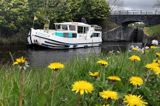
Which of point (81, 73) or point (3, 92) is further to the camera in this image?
point (81, 73)

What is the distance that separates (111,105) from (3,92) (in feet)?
3.30

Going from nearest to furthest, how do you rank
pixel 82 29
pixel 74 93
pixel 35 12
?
1. pixel 74 93
2. pixel 82 29
3. pixel 35 12

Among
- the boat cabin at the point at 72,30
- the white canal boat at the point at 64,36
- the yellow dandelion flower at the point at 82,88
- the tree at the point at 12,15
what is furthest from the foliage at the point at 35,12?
the yellow dandelion flower at the point at 82,88

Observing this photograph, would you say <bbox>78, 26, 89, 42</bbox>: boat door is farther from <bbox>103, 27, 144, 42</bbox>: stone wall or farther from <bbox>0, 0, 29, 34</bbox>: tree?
<bbox>103, 27, 144, 42</bbox>: stone wall

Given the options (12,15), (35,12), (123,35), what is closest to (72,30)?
(35,12)

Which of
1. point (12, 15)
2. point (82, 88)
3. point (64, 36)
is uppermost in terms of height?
point (12, 15)

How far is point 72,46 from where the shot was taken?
49.5m

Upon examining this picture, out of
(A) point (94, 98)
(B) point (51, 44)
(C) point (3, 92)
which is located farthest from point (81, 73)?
(B) point (51, 44)

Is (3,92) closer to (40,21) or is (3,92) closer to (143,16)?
(40,21)

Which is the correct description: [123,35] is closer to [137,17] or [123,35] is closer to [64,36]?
[137,17]

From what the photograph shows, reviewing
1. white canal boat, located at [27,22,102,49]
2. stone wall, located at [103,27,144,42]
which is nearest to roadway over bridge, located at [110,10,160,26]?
stone wall, located at [103,27,144,42]

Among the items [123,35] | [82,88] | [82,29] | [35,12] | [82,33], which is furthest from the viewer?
[123,35]

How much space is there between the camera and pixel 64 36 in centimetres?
4894

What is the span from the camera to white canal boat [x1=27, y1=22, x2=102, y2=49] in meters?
47.2
